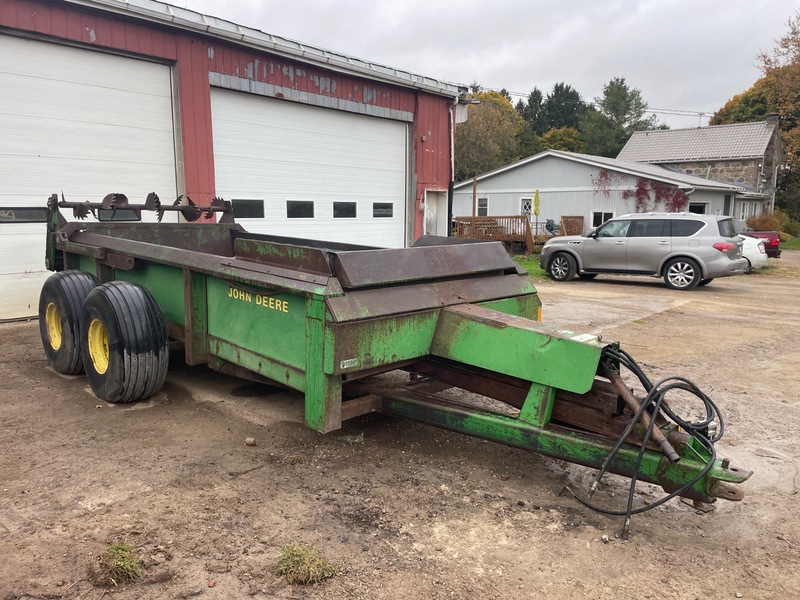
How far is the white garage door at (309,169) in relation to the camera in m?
10.6

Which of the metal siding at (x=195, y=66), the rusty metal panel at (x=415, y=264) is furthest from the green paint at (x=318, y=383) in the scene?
the metal siding at (x=195, y=66)

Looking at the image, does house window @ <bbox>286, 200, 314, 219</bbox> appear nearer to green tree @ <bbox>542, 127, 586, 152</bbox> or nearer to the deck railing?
the deck railing

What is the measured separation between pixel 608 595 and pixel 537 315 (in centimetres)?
235

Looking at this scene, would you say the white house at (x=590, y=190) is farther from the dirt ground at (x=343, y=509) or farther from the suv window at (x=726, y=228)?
the dirt ground at (x=343, y=509)

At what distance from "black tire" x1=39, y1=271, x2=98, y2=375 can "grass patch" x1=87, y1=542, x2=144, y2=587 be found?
2.96 metres

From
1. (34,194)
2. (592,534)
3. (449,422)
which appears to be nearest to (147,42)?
(34,194)

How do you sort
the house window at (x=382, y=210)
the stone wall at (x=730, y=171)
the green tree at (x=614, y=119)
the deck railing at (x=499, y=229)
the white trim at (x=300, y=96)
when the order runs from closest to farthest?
the white trim at (x=300, y=96) < the house window at (x=382, y=210) < the deck railing at (x=499, y=229) < the stone wall at (x=730, y=171) < the green tree at (x=614, y=119)

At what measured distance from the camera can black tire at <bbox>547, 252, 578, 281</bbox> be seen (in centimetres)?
1498

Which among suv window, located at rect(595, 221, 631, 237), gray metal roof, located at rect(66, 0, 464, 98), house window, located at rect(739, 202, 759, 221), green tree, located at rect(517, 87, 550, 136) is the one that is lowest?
suv window, located at rect(595, 221, 631, 237)

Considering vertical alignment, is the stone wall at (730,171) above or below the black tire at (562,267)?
above

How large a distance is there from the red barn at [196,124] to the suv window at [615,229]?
4.42m

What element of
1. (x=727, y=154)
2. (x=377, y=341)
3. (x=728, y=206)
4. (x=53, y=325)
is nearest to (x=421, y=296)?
(x=377, y=341)

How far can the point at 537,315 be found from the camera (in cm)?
466

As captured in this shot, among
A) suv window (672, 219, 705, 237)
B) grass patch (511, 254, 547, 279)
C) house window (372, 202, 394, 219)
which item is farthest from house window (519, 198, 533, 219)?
house window (372, 202, 394, 219)
